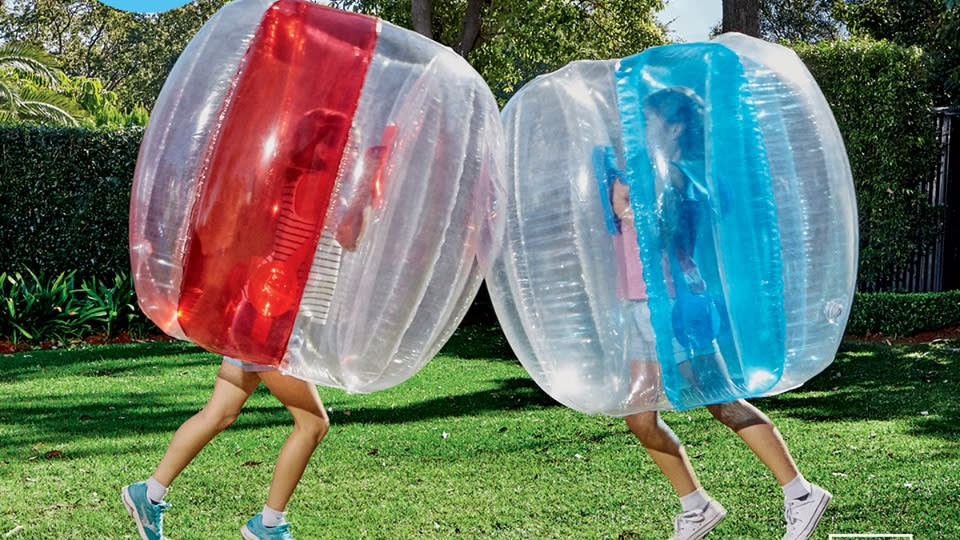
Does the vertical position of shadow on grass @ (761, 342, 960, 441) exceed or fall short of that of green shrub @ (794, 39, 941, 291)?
it falls short

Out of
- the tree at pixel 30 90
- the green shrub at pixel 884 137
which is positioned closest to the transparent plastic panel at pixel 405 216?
the green shrub at pixel 884 137

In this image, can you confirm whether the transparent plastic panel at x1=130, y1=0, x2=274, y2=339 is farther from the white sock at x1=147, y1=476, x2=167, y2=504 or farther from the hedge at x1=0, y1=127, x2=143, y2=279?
the hedge at x1=0, y1=127, x2=143, y2=279

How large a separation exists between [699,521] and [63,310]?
8104 mm

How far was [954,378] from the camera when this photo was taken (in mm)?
7891

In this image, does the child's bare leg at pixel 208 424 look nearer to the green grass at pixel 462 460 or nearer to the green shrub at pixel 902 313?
the green grass at pixel 462 460

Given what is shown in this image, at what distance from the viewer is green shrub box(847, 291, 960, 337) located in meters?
10.4

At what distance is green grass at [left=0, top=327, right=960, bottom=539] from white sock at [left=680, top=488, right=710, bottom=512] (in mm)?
436

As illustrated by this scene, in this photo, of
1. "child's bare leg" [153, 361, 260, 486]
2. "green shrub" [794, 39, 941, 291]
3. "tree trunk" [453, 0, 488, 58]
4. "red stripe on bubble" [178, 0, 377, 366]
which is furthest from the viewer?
"tree trunk" [453, 0, 488, 58]

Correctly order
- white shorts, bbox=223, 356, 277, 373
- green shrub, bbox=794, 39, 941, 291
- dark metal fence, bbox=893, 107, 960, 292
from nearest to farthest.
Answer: white shorts, bbox=223, 356, 277, 373, green shrub, bbox=794, 39, 941, 291, dark metal fence, bbox=893, 107, 960, 292

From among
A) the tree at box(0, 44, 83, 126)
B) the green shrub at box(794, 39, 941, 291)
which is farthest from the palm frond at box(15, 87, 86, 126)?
the green shrub at box(794, 39, 941, 291)

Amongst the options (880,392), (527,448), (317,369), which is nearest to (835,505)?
(527,448)

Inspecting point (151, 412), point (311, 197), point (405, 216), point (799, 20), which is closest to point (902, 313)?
point (151, 412)

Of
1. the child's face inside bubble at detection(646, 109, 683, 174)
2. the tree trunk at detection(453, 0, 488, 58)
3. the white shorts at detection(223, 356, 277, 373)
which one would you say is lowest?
the white shorts at detection(223, 356, 277, 373)

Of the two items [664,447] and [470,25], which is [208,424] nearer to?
[664,447]
